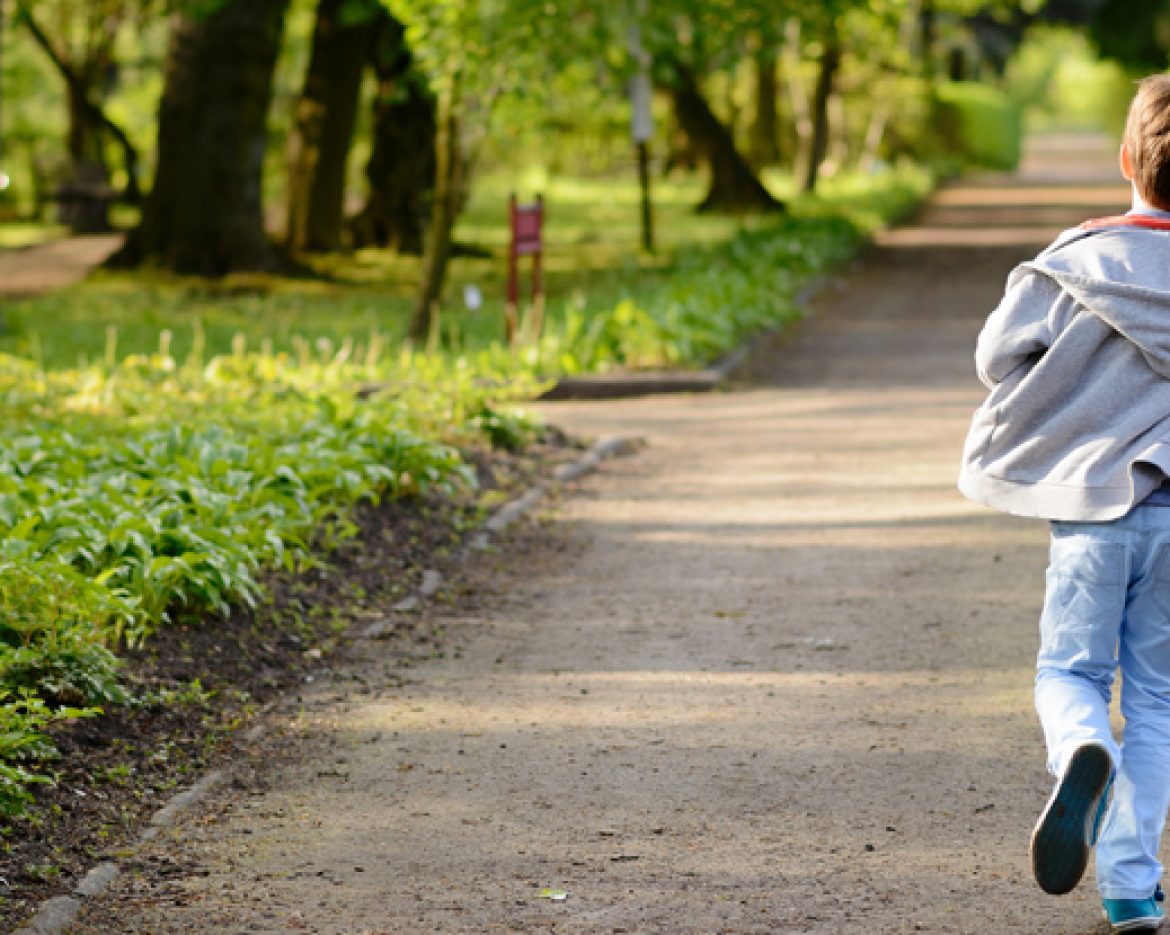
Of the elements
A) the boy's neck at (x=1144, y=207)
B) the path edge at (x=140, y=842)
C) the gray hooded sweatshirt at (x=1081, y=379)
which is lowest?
the path edge at (x=140, y=842)

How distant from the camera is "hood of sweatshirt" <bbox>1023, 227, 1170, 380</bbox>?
12.2 feet

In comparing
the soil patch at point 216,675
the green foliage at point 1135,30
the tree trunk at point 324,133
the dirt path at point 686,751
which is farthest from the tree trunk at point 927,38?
the soil patch at point 216,675

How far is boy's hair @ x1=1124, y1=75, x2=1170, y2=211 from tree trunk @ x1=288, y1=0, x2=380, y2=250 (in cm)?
1932

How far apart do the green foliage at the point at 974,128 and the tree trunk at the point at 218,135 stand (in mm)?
39316

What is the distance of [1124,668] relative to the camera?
3.87m

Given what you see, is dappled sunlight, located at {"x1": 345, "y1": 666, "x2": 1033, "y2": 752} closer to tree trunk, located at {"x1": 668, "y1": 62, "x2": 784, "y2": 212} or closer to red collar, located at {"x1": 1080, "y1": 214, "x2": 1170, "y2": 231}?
red collar, located at {"x1": 1080, "y1": 214, "x2": 1170, "y2": 231}

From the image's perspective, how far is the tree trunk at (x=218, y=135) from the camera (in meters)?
19.3

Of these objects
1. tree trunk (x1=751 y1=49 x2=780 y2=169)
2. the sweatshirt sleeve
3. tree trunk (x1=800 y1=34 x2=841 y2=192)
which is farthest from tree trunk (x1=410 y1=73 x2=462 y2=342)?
tree trunk (x1=751 y1=49 x2=780 y2=169)

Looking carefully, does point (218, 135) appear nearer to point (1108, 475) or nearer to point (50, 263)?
point (50, 263)

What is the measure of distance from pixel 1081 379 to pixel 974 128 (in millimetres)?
54974

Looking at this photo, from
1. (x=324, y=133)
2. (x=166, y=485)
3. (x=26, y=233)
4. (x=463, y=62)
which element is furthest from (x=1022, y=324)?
(x=26, y=233)

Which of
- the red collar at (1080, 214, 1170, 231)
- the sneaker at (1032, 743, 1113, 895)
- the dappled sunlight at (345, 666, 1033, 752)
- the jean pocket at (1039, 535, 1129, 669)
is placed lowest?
the dappled sunlight at (345, 666, 1033, 752)

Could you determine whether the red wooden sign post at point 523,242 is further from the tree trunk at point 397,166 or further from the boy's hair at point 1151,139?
the boy's hair at point 1151,139

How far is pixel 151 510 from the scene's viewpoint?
21.6 feet
